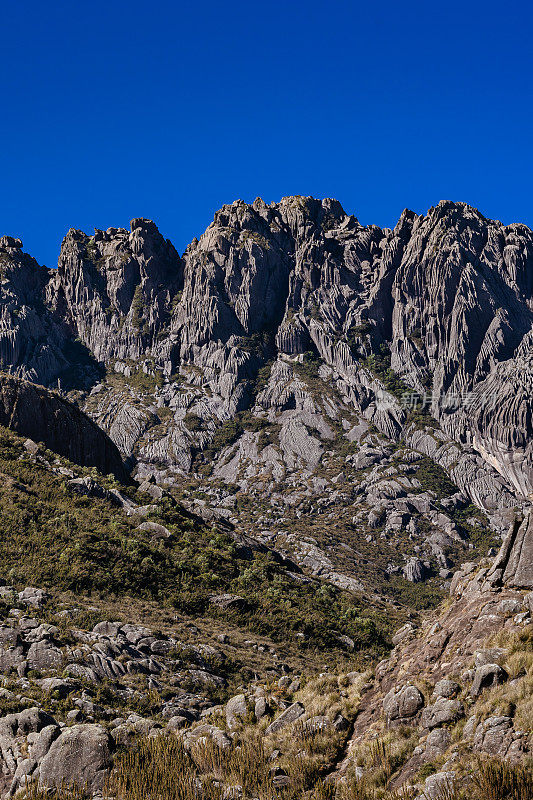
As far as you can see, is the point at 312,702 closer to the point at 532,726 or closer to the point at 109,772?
the point at 109,772

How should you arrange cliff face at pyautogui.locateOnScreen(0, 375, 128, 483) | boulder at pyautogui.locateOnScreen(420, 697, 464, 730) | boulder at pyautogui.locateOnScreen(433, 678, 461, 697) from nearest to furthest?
boulder at pyautogui.locateOnScreen(420, 697, 464, 730) → boulder at pyautogui.locateOnScreen(433, 678, 461, 697) → cliff face at pyautogui.locateOnScreen(0, 375, 128, 483)

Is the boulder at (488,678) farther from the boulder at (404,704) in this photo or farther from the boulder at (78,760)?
the boulder at (78,760)

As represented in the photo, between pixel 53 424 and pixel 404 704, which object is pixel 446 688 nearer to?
Answer: pixel 404 704

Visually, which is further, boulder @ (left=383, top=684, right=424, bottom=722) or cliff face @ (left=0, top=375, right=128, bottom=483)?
cliff face @ (left=0, top=375, right=128, bottom=483)

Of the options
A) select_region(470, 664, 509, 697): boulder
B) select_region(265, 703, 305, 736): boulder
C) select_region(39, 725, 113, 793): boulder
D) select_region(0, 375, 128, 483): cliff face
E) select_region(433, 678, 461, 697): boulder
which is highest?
select_region(0, 375, 128, 483): cliff face

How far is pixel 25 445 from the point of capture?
159ft

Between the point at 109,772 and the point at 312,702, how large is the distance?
23.1 feet

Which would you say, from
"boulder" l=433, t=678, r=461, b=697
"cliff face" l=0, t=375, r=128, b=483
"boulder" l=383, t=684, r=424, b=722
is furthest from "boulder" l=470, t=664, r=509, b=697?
"cliff face" l=0, t=375, r=128, b=483

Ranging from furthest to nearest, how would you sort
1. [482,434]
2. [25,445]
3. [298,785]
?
[482,434] → [25,445] → [298,785]

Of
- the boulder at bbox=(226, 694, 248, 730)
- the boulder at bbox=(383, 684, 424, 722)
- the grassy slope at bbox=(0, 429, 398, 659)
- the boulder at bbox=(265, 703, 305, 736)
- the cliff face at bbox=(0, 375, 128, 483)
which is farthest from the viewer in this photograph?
the cliff face at bbox=(0, 375, 128, 483)

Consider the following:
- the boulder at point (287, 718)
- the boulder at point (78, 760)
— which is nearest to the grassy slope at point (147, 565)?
the boulder at point (287, 718)

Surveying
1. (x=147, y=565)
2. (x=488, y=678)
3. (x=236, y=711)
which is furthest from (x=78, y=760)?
(x=147, y=565)

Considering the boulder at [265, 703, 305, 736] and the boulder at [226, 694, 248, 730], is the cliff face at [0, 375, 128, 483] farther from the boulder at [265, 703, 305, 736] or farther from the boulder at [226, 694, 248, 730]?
the boulder at [265, 703, 305, 736]

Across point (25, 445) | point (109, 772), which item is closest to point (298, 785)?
point (109, 772)
